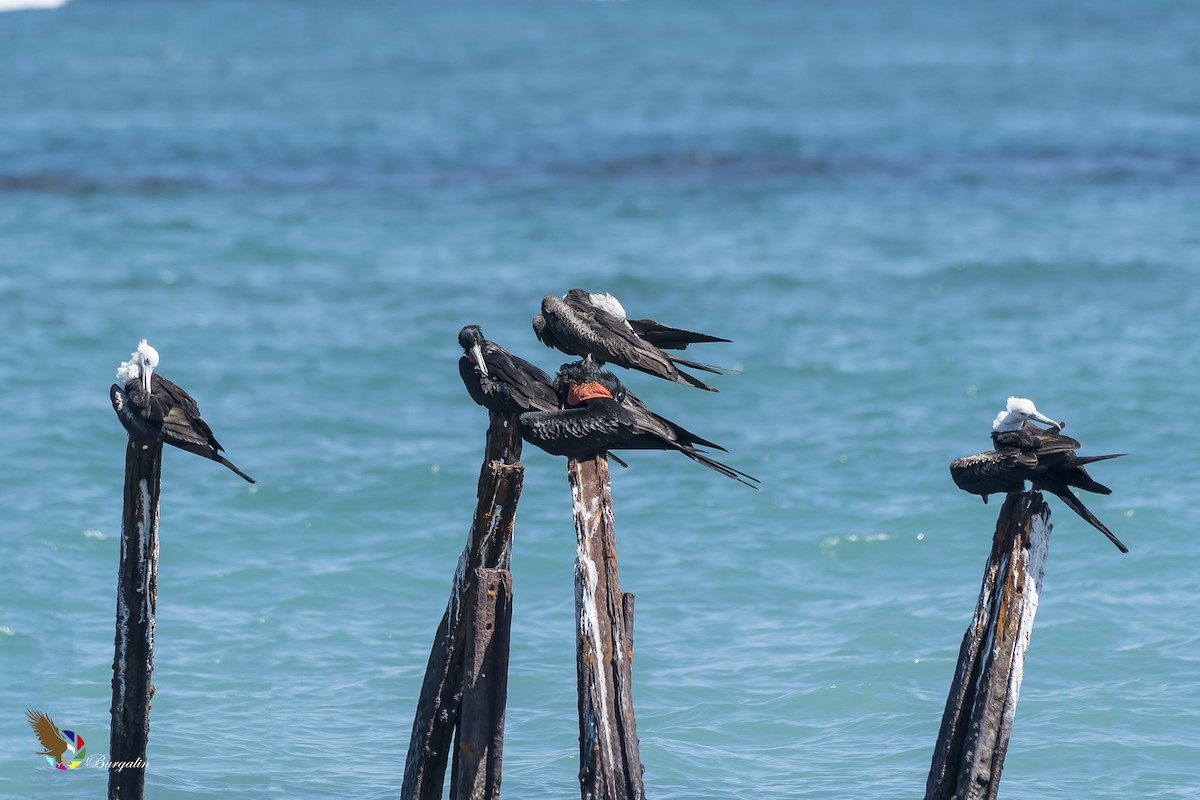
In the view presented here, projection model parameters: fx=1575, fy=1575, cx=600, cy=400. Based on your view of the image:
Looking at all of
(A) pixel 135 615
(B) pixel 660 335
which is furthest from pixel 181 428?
(B) pixel 660 335

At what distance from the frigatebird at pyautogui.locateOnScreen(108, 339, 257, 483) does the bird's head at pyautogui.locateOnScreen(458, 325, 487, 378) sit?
114 centimetres

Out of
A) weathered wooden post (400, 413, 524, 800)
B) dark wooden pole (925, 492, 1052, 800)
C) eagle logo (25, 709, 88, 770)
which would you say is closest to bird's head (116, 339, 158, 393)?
weathered wooden post (400, 413, 524, 800)

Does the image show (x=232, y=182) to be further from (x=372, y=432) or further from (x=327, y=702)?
(x=327, y=702)

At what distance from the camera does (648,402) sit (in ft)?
52.2

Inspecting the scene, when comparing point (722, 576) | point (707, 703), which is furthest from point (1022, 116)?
point (707, 703)

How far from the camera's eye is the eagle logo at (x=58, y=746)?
8531mm

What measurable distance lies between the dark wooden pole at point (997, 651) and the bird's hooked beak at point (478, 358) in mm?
2341

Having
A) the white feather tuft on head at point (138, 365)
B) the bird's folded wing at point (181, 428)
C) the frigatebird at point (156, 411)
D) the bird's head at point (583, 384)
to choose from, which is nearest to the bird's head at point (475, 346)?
the bird's head at point (583, 384)

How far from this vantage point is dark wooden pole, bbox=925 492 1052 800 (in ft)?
20.5

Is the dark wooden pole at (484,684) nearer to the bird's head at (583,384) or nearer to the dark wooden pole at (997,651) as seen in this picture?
the bird's head at (583,384)

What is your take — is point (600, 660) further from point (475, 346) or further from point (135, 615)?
point (135, 615)

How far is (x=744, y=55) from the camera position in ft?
164

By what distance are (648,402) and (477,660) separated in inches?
363

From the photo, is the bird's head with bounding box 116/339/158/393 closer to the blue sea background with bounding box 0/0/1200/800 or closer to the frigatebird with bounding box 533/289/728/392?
the frigatebird with bounding box 533/289/728/392
